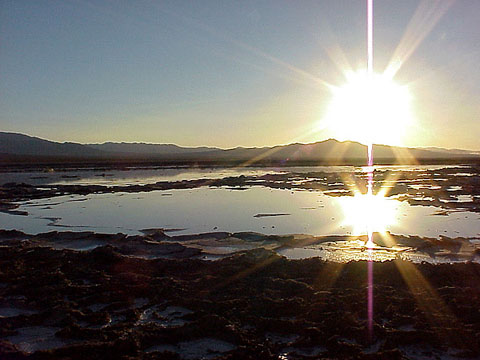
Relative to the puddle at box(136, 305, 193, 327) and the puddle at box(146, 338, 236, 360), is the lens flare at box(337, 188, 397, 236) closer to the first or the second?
the puddle at box(136, 305, 193, 327)

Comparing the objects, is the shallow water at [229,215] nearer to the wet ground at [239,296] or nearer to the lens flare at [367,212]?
the lens flare at [367,212]

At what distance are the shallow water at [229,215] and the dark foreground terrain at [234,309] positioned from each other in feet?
15.3

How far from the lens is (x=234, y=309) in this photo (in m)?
7.29

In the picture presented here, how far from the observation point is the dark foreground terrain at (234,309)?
600 centimetres

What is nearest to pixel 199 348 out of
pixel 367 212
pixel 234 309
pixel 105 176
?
pixel 234 309

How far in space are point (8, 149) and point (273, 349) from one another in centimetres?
21389

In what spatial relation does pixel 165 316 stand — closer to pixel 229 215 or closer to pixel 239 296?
pixel 239 296

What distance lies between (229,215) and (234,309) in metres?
10.5

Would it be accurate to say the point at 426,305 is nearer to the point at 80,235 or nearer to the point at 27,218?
the point at 80,235

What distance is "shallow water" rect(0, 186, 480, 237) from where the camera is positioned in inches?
582

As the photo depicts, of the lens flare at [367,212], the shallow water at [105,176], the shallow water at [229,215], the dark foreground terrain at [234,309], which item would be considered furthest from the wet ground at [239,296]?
the shallow water at [105,176]

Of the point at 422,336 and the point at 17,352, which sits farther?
the point at 422,336

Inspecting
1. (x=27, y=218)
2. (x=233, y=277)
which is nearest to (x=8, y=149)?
(x=27, y=218)

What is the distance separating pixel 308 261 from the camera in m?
9.89
